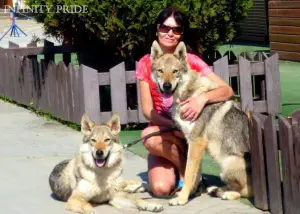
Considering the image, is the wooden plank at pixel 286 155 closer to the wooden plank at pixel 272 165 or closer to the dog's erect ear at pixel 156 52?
the wooden plank at pixel 272 165

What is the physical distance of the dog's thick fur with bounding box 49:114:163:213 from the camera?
5801mm

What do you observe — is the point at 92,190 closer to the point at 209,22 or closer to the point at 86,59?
the point at 209,22

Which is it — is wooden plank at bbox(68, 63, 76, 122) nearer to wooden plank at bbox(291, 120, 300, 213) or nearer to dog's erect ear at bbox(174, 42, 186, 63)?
dog's erect ear at bbox(174, 42, 186, 63)

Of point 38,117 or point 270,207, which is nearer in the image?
point 270,207

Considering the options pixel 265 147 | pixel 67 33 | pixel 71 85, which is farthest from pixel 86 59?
pixel 265 147

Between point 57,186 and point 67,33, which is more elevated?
point 67,33

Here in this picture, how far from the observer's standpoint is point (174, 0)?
9.54m

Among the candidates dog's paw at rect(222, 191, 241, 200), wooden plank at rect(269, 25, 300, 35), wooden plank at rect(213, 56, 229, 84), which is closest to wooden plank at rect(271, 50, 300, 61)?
wooden plank at rect(269, 25, 300, 35)

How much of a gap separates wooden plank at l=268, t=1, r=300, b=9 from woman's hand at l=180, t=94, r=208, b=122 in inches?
455

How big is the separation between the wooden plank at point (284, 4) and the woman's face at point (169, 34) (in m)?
11.2

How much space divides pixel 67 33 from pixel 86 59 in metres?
0.80

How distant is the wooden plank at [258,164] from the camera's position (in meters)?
5.64

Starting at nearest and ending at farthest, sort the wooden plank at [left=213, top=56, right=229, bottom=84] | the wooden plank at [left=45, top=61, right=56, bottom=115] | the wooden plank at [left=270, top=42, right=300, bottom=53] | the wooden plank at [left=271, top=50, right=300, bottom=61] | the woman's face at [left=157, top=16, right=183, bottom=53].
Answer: the woman's face at [left=157, top=16, right=183, bottom=53], the wooden plank at [left=213, top=56, right=229, bottom=84], the wooden plank at [left=45, top=61, right=56, bottom=115], the wooden plank at [left=271, top=50, right=300, bottom=61], the wooden plank at [left=270, top=42, right=300, bottom=53]

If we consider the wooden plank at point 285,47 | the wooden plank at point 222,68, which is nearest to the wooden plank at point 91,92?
the wooden plank at point 222,68
